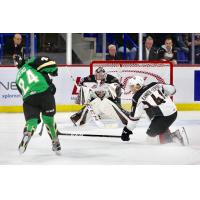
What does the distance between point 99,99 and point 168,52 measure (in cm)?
45

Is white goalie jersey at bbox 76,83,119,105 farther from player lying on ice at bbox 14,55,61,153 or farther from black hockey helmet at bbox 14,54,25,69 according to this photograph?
black hockey helmet at bbox 14,54,25,69

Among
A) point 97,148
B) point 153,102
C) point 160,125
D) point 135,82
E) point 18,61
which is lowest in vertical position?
point 97,148


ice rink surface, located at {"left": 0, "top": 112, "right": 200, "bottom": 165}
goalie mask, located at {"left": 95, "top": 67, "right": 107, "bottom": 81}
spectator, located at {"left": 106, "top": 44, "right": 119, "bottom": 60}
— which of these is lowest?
ice rink surface, located at {"left": 0, "top": 112, "right": 200, "bottom": 165}

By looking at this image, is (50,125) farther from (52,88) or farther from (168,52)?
(168,52)

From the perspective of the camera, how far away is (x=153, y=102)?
3246mm

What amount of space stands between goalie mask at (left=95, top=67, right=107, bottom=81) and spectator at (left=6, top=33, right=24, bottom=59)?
41 cm

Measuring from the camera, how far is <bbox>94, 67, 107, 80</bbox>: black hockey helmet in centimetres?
316

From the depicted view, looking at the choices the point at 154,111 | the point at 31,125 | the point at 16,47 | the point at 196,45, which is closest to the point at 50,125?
the point at 31,125

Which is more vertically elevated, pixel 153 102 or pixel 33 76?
pixel 33 76

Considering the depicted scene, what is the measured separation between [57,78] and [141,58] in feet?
1.50

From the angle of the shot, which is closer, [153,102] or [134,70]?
[134,70]

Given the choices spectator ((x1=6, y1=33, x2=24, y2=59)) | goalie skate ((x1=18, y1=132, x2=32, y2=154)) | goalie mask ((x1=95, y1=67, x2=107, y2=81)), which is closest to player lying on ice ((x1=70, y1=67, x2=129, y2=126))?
goalie mask ((x1=95, y1=67, x2=107, y2=81))

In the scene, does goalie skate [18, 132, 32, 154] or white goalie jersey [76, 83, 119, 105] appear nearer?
goalie skate [18, 132, 32, 154]
